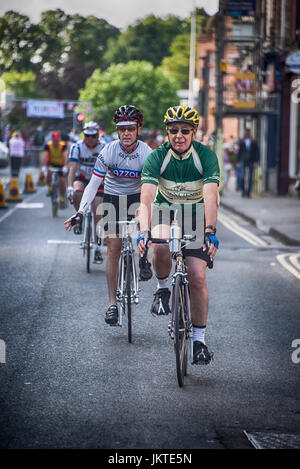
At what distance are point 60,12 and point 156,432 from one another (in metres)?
86.7

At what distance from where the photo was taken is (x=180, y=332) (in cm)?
597

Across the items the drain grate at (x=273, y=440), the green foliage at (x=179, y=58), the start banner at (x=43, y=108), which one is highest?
the green foliage at (x=179, y=58)

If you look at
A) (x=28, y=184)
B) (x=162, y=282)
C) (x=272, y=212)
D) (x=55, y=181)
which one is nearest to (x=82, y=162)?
(x=162, y=282)

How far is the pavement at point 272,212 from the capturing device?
653 inches

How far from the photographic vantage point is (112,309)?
775cm

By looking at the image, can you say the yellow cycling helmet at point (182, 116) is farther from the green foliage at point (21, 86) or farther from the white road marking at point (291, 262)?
the green foliage at point (21, 86)

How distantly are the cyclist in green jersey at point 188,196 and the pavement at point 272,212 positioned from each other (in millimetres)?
8936

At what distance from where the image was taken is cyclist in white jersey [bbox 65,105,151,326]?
765cm

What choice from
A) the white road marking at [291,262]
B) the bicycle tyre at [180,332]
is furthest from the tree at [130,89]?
the bicycle tyre at [180,332]

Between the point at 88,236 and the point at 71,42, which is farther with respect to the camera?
the point at 71,42

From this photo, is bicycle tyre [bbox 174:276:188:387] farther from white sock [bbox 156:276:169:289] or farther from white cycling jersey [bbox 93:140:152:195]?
white cycling jersey [bbox 93:140:152:195]

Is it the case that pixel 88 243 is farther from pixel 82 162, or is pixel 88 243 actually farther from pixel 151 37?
pixel 151 37

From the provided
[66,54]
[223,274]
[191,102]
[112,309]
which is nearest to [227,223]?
[223,274]

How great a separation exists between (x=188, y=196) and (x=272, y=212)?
15.4 meters
